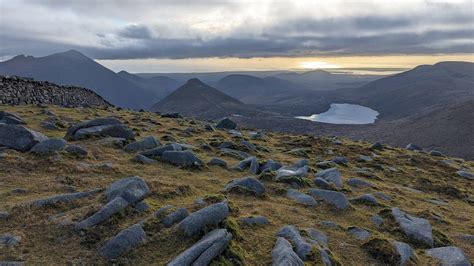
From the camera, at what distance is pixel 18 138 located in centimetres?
2119

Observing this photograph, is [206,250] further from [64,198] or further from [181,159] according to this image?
[181,159]

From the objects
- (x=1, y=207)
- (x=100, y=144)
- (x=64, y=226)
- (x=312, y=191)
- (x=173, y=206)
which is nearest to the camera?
(x=64, y=226)

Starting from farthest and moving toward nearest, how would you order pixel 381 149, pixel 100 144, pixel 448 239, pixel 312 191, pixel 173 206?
pixel 381 149, pixel 100 144, pixel 312 191, pixel 448 239, pixel 173 206

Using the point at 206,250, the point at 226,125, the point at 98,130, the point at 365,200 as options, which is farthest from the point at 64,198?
the point at 226,125

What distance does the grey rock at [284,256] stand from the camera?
12.2m

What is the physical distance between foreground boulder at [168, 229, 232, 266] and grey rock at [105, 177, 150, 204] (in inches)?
150

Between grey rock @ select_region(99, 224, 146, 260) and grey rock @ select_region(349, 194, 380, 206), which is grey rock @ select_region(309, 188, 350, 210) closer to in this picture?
grey rock @ select_region(349, 194, 380, 206)

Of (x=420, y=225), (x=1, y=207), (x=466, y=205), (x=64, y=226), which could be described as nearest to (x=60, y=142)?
(x=1, y=207)

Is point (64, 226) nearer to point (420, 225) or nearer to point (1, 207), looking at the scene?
point (1, 207)

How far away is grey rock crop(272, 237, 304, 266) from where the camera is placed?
39.9ft

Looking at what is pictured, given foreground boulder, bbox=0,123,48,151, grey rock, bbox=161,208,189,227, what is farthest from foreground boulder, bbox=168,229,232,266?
foreground boulder, bbox=0,123,48,151

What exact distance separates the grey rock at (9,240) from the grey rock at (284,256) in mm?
8176

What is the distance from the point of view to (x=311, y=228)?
15883mm

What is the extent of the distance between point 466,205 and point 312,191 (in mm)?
13533
